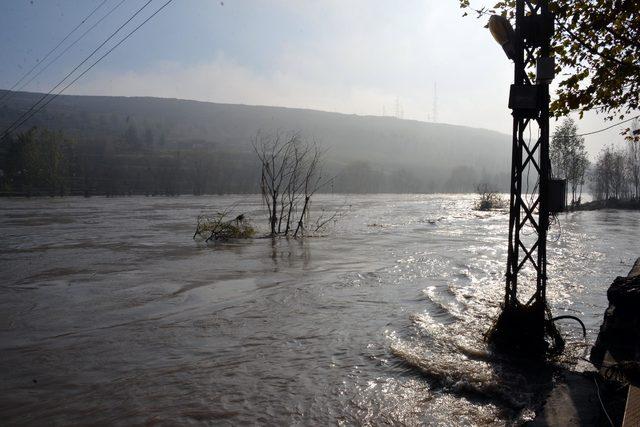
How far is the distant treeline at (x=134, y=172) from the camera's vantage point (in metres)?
71.8

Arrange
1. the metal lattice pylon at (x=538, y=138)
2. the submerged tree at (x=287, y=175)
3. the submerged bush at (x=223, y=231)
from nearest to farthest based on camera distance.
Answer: the metal lattice pylon at (x=538, y=138) → the submerged tree at (x=287, y=175) → the submerged bush at (x=223, y=231)

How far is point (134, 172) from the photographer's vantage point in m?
108

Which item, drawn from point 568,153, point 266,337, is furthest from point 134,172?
point 266,337

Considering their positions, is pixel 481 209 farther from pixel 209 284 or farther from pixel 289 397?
pixel 289 397

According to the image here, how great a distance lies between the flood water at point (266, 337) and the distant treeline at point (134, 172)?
111 feet

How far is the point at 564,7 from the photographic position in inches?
253

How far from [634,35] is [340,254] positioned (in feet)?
40.0

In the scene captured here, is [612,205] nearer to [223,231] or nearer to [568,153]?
[568,153]

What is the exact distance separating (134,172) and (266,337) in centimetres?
11102

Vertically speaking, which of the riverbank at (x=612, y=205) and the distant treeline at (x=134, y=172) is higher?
the distant treeline at (x=134, y=172)

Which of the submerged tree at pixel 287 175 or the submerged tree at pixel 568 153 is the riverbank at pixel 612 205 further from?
the submerged tree at pixel 287 175

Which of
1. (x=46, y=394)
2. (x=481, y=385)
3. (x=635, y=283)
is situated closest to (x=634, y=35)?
(x=635, y=283)

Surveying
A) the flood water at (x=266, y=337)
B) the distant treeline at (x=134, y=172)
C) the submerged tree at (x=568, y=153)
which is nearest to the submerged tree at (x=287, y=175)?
the flood water at (x=266, y=337)

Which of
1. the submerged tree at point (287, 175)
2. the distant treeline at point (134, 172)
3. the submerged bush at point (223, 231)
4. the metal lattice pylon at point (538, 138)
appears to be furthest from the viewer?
the distant treeline at point (134, 172)
